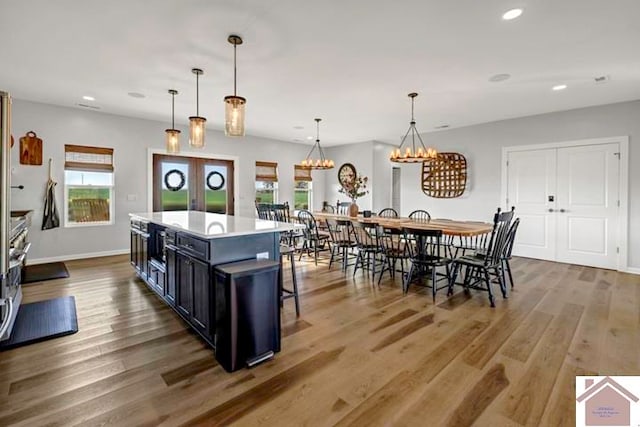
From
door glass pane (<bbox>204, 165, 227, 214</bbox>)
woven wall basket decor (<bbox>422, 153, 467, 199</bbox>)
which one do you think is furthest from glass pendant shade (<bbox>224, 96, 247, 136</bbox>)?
woven wall basket decor (<bbox>422, 153, 467, 199</bbox>)

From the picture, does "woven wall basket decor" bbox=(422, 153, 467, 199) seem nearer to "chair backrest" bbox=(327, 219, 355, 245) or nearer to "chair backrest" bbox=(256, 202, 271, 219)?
"chair backrest" bbox=(327, 219, 355, 245)

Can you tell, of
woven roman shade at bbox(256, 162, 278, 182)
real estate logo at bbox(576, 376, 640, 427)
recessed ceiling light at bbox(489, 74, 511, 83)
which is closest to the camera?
real estate logo at bbox(576, 376, 640, 427)

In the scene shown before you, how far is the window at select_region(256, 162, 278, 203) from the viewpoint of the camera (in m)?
8.02

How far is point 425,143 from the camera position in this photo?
24.0 ft

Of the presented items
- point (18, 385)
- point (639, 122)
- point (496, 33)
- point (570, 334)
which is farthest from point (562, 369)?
point (639, 122)

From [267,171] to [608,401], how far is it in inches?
288

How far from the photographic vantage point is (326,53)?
10.7 ft

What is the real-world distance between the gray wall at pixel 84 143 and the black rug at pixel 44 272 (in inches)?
14.6

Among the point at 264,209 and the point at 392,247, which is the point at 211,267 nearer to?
the point at 392,247

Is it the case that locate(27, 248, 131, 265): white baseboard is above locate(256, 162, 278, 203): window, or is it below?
below

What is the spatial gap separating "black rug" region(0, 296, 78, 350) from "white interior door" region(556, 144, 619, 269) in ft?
22.9

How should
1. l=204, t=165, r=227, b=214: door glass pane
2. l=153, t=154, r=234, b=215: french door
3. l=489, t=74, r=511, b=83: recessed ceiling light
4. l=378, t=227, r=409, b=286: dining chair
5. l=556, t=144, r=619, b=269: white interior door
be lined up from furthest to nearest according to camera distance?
l=204, t=165, r=227, b=214: door glass pane < l=153, t=154, r=234, b=215: french door < l=556, t=144, r=619, b=269: white interior door < l=378, t=227, r=409, b=286: dining chair < l=489, t=74, r=511, b=83: recessed ceiling light

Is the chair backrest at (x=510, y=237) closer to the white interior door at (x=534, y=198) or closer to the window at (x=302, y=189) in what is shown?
the white interior door at (x=534, y=198)

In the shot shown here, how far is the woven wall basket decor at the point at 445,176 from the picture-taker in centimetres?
669
